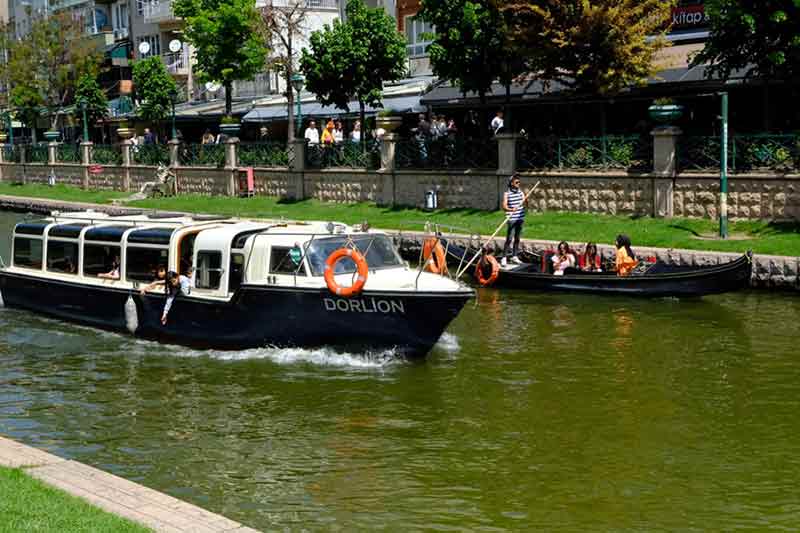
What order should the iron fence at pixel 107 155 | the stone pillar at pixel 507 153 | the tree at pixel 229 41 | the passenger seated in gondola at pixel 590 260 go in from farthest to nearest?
the iron fence at pixel 107 155
the tree at pixel 229 41
the stone pillar at pixel 507 153
the passenger seated in gondola at pixel 590 260

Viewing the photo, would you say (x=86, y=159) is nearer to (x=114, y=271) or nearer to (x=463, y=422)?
(x=114, y=271)

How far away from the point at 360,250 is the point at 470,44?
60.3 ft

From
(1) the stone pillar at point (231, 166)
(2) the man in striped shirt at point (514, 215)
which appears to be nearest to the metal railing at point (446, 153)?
(2) the man in striped shirt at point (514, 215)

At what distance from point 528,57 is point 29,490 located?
25.9 m

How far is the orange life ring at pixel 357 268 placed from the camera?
1862 cm

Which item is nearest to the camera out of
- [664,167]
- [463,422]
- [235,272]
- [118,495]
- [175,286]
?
[118,495]

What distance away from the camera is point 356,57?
42.1 m

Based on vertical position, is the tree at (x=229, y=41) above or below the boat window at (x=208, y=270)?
above

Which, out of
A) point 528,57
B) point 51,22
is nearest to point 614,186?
point 528,57

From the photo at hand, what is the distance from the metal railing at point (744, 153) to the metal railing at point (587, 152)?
4.43 feet

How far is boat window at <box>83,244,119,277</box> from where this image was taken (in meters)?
23.4

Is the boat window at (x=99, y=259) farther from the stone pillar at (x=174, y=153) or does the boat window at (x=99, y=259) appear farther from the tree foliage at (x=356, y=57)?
the stone pillar at (x=174, y=153)

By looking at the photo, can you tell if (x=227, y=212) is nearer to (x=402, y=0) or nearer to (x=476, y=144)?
(x=476, y=144)

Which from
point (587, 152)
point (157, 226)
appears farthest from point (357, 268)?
point (587, 152)
